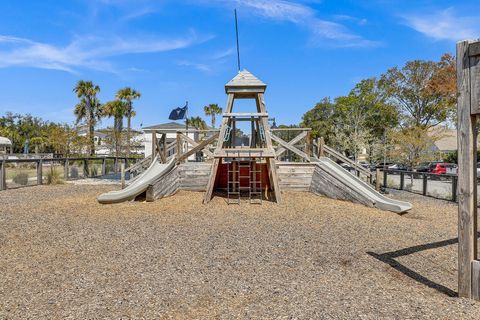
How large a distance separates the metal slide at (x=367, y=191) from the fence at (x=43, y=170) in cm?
1139

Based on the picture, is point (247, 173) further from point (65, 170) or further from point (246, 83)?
point (65, 170)

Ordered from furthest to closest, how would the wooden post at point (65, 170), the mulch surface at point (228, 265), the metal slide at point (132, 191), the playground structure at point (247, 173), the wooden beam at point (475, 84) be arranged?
1. the wooden post at point (65, 170)
2. the playground structure at point (247, 173)
3. the metal slide at point (132, 191)
4. the wooden beam at point (475, 84)
5. the mulch surface at point (228, 265)

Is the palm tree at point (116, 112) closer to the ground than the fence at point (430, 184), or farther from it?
farther from it

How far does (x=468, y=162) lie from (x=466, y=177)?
0.51 feet

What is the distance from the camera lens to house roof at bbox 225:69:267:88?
10.2 metres

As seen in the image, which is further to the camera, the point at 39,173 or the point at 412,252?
the point at 39,173

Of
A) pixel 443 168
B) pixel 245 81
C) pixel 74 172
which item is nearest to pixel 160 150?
pixel 245 81

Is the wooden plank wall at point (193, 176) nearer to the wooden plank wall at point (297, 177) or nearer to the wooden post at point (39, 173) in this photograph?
the wooden plank wall at point (297, 177)

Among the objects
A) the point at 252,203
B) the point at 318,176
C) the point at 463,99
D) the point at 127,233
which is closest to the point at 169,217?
the point at 127,233

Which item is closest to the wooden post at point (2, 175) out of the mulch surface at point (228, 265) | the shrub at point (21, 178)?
the shrub at point (21, 178)

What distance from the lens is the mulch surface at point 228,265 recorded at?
127 inches

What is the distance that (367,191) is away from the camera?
9844mm

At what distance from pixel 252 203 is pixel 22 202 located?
22.6 ft

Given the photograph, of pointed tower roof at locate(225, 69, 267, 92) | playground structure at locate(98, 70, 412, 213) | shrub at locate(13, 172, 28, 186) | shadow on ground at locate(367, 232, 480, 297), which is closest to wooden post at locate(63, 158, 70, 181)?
shrub at locate(13, 172, 28, 186)
